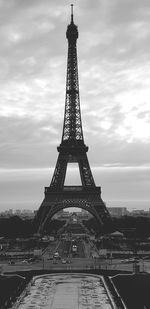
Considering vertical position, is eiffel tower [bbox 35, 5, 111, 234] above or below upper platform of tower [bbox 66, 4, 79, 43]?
below

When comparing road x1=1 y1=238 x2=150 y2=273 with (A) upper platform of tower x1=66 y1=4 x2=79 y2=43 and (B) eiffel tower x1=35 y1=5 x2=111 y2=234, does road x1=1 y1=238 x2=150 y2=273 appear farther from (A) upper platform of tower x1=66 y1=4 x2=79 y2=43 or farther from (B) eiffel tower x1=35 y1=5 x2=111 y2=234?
(A) upper platform of tower x1=66 y1=4 x2=79 y2=43

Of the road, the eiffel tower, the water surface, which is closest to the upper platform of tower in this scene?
the eiffel tower

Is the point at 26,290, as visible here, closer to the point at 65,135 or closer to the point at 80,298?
the point at 80,298

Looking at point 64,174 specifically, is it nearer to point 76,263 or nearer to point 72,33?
point 72,33

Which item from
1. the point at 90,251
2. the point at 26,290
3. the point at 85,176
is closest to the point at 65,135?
the point at 85,176

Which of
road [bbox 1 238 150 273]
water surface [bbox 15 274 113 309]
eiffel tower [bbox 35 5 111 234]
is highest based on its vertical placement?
eiffel tower [bbox 35 5 111 234]

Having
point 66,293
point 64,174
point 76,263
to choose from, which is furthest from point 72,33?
point 66,293

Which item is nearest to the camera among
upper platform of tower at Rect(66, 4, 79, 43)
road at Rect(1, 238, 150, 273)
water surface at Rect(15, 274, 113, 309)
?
water surface at Rect(15, 274, 113, 309)

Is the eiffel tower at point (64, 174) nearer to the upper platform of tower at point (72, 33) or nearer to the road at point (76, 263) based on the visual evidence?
the upper platform of tower at point (72, 33)
